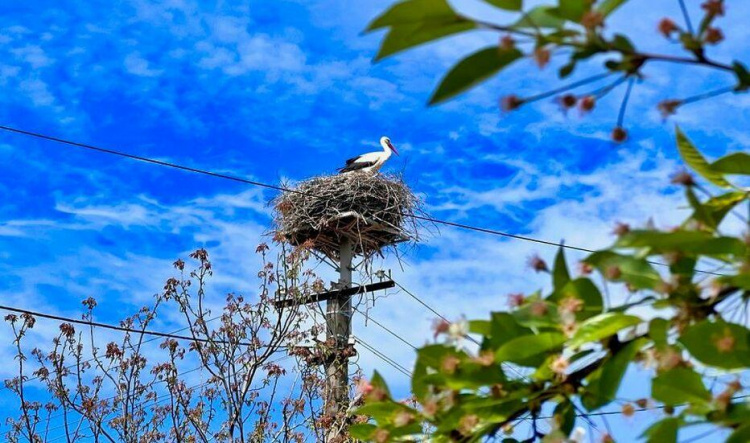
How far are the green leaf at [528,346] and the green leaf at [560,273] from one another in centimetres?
5

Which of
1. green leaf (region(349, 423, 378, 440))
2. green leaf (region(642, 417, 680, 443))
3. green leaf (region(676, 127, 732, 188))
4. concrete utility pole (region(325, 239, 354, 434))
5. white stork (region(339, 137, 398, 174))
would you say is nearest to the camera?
green leaf (region(642, 417, 680, 443))

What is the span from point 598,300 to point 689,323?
0.08 metres

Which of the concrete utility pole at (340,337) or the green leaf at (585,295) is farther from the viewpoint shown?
the concrete utility pole at (340,337)

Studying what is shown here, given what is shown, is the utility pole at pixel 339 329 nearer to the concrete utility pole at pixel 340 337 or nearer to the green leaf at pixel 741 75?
the concrete utility pole at pixel 340 337

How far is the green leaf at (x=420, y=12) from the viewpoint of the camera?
605 millimetres

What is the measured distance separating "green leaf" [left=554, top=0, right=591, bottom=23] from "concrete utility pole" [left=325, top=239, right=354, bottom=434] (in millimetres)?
4864

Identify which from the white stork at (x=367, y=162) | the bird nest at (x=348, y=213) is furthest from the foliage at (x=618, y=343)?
the white stork at (x=367, y=162)

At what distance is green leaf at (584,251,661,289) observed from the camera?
0.71m

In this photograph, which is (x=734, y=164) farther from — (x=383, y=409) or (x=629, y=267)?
(x=383, y=409)

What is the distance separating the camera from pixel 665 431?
70 cm

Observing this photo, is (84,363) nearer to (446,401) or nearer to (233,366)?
(233,366)

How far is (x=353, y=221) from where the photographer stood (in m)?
9.20

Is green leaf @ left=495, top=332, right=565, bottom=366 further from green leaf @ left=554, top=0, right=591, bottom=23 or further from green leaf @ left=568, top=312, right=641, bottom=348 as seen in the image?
green leaf @ left=554, top=0, right=591, bottom=23

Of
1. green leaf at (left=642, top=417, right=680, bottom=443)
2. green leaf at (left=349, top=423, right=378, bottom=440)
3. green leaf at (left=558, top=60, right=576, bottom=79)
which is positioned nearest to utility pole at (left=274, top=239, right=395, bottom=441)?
green leaf at (left=349, top=423, right=378, bottom=440)
